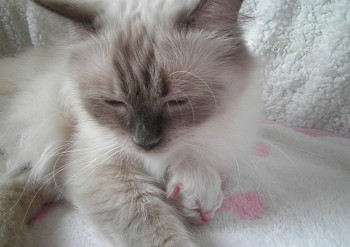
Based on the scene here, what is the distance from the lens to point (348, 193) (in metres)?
1.02

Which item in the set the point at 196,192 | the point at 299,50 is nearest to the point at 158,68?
the point at 196,192

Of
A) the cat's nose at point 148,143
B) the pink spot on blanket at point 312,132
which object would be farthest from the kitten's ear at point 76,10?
the pink spot on blanket at point 312,132

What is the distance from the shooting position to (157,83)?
2.67 ft

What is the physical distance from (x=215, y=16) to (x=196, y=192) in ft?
1.58

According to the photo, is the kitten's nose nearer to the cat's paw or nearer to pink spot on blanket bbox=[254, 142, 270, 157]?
the cat's paw

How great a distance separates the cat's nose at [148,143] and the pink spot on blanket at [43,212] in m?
0.42

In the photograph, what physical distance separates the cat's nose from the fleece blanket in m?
0.28

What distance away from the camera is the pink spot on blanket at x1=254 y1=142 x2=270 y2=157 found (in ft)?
4.11

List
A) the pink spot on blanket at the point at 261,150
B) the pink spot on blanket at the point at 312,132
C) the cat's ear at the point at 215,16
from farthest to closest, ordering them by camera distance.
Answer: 1. the pink spot on blanket at the point at 312,132
2. the pink spot on blanket at the point at 261,150
3. the cat's ear at the point at 215,16

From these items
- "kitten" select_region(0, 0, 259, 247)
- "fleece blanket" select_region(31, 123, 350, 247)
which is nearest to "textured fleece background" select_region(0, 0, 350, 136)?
"fleece blanket" select_region(31, 123, 350, 247)

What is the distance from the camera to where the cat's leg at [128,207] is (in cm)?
86

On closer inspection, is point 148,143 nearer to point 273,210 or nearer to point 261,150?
point 273,210

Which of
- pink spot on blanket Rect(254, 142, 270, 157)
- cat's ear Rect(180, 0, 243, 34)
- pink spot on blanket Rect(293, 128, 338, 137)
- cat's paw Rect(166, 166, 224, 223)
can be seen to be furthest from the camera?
pink spot on blanket Rect(293, 128, 338, 137)

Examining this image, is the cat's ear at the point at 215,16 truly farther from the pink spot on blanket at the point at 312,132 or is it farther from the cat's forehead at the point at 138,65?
the pink spot on blanket at the point at 312,132
